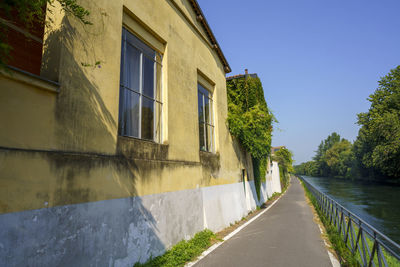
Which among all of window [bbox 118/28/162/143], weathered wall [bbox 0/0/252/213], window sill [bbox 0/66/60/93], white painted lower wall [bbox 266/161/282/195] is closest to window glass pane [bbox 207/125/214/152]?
weathered wall [bbox 0/0/252/213]

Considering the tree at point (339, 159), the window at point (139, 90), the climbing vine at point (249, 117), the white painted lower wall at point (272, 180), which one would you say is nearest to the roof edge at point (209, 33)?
the climbing vine at point (249, 117)

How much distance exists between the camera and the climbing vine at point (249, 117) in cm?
1120

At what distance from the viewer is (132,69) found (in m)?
5.35

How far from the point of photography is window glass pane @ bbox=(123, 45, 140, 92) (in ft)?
16.8

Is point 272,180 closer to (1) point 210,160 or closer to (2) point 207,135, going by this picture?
(2) point 207,135

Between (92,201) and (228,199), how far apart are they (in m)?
6.69

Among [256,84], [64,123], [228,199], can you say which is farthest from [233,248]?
[256,84]

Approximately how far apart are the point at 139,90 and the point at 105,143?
1.87m

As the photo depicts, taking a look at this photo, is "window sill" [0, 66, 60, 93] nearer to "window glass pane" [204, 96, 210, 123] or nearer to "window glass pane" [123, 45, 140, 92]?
"window glass pane" [123, 45, 140, 92]

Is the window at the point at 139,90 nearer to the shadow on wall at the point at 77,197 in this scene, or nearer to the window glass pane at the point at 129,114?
the window glass pane at the point at 129,114

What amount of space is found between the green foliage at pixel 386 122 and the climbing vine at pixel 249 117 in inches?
872

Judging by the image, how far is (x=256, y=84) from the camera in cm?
1472

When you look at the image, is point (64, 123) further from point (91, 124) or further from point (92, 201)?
point (92, 201)

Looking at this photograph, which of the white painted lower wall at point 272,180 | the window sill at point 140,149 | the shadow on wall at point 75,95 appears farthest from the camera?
the white painted lower wall at point 272,180
